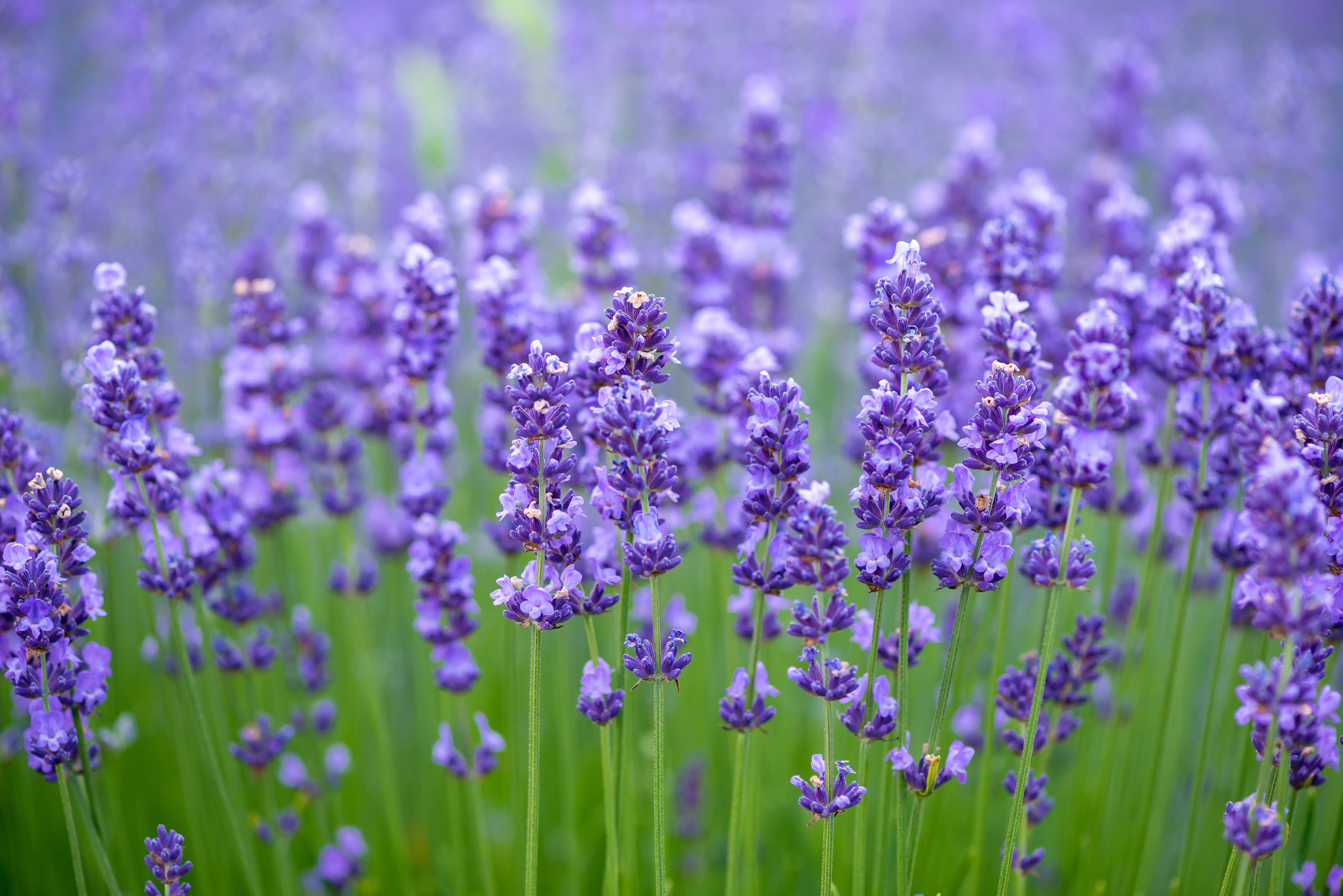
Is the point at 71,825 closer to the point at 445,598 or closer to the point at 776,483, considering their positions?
the point at 445,598

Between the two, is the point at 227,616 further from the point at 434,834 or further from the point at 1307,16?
the point at 1307,16

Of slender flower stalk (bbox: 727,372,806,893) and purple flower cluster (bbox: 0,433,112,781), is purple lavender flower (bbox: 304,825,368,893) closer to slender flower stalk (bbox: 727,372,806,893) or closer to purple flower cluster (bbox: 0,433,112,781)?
purple flower cluster (bbox: 0,433,112,781)

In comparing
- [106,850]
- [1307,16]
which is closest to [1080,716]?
[106,850]

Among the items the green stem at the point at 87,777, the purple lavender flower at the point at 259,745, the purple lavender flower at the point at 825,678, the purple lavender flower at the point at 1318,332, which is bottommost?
the green stem at the point at 87,777

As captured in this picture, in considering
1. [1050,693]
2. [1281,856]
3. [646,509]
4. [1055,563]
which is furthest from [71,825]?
[1281,856]

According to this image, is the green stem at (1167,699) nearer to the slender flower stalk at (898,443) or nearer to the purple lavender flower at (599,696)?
the slender flower stalk at (898,443)

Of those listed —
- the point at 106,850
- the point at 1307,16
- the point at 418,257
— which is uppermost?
the point at 1307,16

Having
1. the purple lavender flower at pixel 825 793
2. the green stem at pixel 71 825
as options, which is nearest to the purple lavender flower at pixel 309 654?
the green stem at pixel 71 825

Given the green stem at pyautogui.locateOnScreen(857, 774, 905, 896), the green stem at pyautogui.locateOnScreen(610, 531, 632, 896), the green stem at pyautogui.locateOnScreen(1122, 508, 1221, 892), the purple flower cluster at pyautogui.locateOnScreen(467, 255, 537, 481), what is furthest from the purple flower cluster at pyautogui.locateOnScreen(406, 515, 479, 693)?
the green stem at pyautogui.locateOnScreen(1122, 508, 1221, 892)
